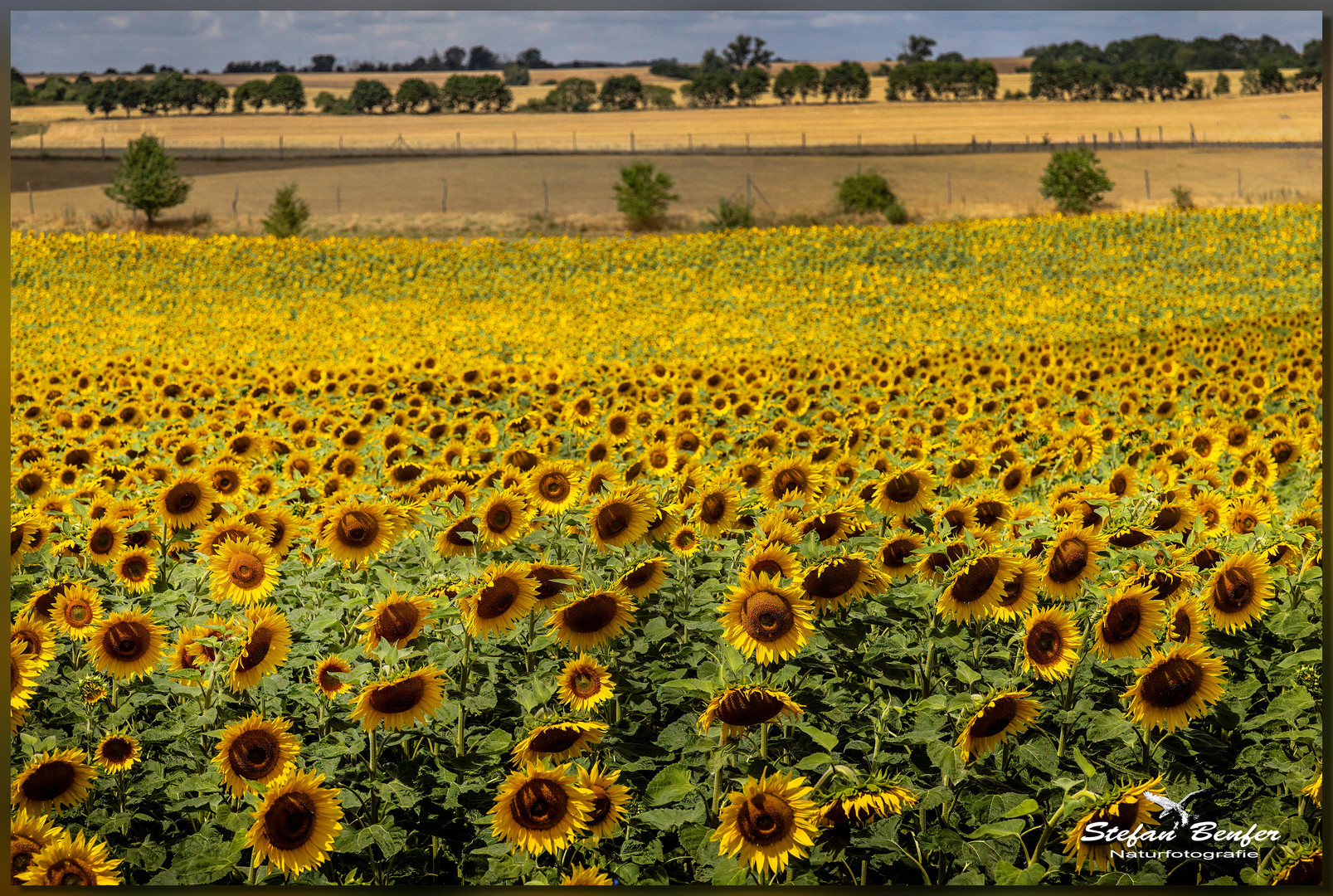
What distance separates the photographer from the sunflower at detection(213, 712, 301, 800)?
130 inches

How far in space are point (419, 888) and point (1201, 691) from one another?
2577 mm

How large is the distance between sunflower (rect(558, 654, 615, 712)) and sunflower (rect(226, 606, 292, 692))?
1091 mm

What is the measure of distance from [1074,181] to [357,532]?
46.2 meters

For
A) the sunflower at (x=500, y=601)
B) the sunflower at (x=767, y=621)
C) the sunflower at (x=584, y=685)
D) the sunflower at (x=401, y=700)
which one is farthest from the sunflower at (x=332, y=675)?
the sunflower at (x=767, y=621)

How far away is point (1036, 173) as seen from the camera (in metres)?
65.9

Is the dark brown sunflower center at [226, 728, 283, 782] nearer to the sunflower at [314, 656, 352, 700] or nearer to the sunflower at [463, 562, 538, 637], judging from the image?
the sunflower at [314, 656, 352, 700]

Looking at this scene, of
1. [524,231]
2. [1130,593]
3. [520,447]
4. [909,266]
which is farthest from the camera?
[524,231]

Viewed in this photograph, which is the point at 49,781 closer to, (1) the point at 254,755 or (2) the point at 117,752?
(2) the point at 117,752

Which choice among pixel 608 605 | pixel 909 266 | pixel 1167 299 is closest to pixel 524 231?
Result: pixel 909 266

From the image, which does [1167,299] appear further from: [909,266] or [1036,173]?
[1036,173]

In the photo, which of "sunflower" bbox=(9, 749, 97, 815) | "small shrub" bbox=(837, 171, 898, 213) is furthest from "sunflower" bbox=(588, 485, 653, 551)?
"small shrub" bbox=(837, 171, 898, 213)

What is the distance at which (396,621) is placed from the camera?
3.64m

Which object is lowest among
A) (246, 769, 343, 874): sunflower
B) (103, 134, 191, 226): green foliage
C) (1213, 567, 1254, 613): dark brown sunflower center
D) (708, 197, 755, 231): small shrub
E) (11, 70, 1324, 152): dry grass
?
(246, 769, 343, 874): sunflower

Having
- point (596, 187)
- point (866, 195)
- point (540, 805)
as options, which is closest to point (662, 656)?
point (540, 805)
